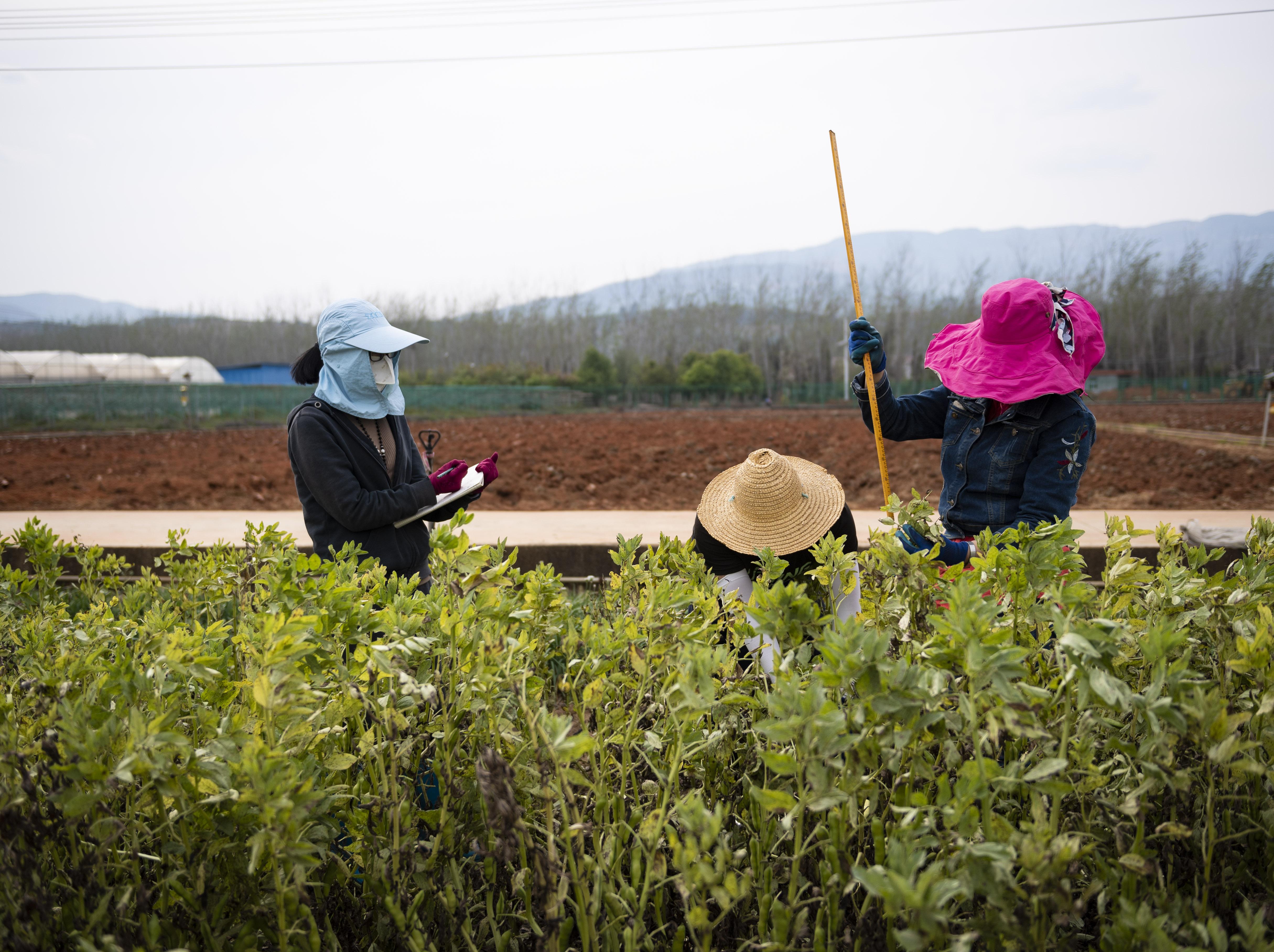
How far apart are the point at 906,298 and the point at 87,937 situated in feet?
279

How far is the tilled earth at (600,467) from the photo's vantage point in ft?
30.9

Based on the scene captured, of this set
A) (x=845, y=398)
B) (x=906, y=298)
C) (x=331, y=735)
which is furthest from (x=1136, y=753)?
(x=906, y=298)

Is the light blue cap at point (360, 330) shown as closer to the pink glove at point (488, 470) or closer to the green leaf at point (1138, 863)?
the pink glove at point (488, 470)

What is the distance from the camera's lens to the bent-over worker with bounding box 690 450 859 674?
2.39 m

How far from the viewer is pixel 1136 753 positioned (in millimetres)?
1232

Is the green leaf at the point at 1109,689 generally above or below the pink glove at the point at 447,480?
below

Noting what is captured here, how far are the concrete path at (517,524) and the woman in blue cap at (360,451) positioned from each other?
1.97 metres

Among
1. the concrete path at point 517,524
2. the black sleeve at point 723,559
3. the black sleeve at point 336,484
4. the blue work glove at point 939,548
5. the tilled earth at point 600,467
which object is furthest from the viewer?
the tilled earth at point 600,467

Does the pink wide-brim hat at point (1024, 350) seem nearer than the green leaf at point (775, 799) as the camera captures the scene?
No

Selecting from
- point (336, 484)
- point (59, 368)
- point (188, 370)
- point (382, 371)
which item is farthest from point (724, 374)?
point (336, 484)

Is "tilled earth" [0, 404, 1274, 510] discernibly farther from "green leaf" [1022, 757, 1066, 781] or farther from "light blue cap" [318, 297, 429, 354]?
"green leaf" [1022, 757, 1066, 781]

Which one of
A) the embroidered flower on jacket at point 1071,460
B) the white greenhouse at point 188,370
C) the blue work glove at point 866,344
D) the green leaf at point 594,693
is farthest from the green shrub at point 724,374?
the green leaf at point 594,693

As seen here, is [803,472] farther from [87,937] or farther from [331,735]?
[87,937]

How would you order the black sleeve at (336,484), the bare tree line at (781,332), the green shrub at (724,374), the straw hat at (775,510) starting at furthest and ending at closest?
the bare tree line at (781,332)
the green shrub at (724,374)
the black sleeve at (336,484)
the straw hat at (775,510)
